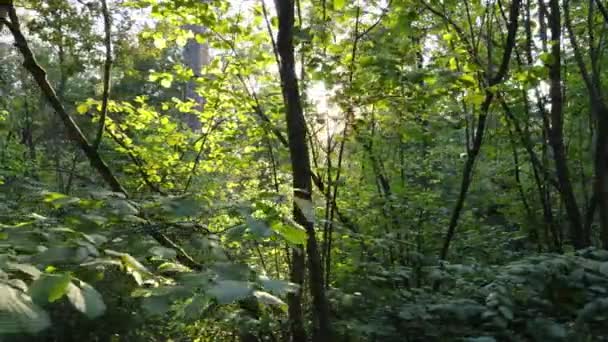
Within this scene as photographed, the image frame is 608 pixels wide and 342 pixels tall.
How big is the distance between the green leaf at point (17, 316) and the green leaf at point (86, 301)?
2.5 inches

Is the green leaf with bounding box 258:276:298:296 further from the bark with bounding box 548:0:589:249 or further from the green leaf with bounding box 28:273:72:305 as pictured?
the bark with bounding box 548:0:589:249

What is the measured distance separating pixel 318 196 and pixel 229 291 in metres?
2.67

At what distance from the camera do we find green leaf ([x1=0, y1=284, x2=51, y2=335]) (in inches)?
34.0

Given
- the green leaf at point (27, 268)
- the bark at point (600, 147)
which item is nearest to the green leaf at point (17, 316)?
the green leaf at point (27, 268)

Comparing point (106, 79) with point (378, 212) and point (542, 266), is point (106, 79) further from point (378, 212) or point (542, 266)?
point (542, 266)

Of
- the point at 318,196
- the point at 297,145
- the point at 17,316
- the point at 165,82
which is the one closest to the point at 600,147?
the point at 318,196

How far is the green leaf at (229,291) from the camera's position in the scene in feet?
3.28

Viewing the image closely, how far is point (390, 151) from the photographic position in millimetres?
4980

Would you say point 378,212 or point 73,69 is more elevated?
point 73,69

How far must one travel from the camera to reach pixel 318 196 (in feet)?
12.1

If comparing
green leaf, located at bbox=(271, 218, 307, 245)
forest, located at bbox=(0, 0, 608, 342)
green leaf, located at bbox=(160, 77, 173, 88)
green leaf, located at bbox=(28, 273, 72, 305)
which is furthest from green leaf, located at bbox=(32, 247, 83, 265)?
green leaf, located at bbox=(160, 77, 173, 88)

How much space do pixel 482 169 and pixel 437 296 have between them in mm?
3590

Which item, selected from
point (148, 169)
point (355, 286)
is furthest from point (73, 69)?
point (355, 286)

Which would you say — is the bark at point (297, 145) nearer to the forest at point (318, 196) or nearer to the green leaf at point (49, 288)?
the forest at point (318, 196)
